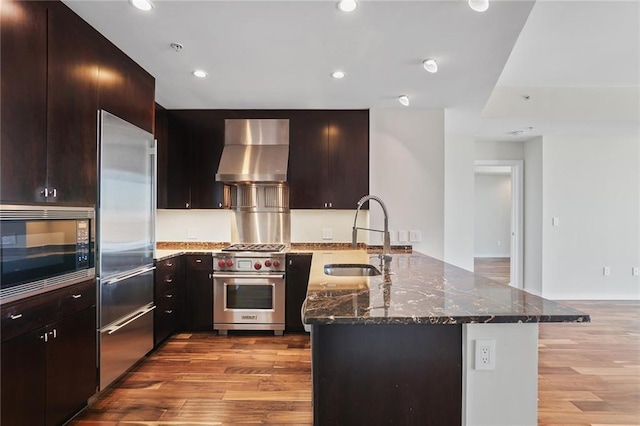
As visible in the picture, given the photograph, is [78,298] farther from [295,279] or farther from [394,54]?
[394,54]

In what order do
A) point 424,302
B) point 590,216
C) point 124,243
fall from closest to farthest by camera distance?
point 424,302 < point 124,243 < point 590,216

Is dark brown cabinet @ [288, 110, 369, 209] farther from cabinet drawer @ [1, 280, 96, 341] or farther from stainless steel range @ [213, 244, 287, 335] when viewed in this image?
cabinet drawer @ [1, 280, 96, 341]

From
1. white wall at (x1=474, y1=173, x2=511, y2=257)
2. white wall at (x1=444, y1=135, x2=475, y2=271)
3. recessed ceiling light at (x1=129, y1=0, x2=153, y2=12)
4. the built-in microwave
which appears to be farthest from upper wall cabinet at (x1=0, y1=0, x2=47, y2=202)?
white wall at (x1=474, y1=173, x2=511, y2=257)

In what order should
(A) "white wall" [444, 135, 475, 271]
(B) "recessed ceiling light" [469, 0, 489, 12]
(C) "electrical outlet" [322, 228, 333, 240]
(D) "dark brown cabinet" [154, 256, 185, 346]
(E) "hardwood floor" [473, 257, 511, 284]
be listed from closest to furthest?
(B) "recessed ceiling light" [469, 0, 489, 12]
(D) "dark brown cabinet" [154, 256, 185, 346]
(C) "electrical outlet" [322, 228, 333, 240]
(A) "white wall" [444, 135, 475, 271]
(E) "hardwood floor" [473, 257, 511, 284]

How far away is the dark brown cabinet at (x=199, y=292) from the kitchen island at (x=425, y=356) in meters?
2.34

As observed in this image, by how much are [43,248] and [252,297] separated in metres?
2.00

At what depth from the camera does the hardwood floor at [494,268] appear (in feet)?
21.9

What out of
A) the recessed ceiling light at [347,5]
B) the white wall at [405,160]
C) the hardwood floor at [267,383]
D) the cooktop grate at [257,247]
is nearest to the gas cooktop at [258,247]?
the cooktop grate at [257,247]

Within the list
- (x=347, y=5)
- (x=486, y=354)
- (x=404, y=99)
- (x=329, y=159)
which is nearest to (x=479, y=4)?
(x=347, y=5)

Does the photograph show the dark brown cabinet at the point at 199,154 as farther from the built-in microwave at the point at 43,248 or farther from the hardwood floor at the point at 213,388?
the built-in microwave at the point at 43,248

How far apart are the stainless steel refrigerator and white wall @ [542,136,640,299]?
522cm

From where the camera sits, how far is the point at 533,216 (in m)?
4.96

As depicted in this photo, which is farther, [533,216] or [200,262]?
[533,216]

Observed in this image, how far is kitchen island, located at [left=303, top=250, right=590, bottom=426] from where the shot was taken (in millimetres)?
1156
